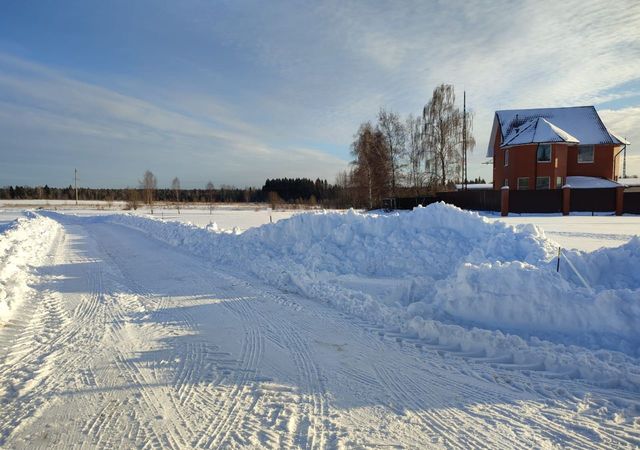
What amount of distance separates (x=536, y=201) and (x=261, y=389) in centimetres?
2840

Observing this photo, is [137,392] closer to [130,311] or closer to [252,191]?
[130,311]

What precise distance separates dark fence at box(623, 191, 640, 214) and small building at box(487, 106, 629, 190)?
5.74 meters

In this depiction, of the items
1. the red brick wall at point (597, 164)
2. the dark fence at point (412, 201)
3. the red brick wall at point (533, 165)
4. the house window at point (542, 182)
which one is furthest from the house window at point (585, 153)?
the dark fence at point (412, 201)

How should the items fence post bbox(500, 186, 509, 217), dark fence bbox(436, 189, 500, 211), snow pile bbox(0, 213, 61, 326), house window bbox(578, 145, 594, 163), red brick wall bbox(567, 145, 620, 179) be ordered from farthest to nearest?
house window bbox(578, 145, 594, 163) < red brick wall bbox(567, 145, 620, 179) < dark fence bbox(436, 189, 500, 211) < fence post bbox(500, 186, 509, 217) < snow pile bbox(0, 213, 61, 326)

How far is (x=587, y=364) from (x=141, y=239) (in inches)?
660

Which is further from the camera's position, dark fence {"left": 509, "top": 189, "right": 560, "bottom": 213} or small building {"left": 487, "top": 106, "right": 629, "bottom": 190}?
small building {"left": 487, "top": 106, "right": 629, "bottom": 190}

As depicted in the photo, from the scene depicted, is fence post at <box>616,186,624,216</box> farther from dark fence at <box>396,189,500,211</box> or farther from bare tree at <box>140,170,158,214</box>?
bare tree at <box>140,170,158,214</box>

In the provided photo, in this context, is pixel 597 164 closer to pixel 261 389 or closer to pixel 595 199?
pixel 595 199

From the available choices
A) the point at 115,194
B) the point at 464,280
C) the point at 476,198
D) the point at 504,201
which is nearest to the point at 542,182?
the point at 476,198

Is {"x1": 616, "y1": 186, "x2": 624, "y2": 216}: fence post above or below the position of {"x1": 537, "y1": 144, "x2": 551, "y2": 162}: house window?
below

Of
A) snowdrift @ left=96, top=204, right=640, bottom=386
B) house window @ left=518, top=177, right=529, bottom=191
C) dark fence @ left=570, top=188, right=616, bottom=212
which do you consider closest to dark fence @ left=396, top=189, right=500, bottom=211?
house window @ left=518, top=177, right=529, bottom=191

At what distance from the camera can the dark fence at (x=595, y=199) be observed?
25312mm

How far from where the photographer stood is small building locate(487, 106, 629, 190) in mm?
30469

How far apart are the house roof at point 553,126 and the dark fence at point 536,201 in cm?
642
